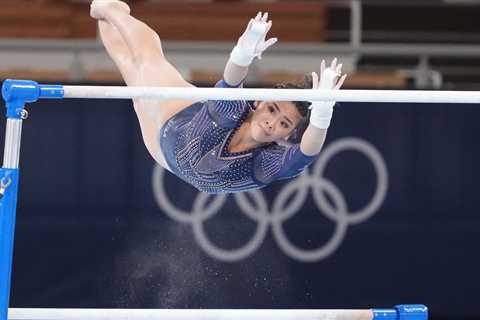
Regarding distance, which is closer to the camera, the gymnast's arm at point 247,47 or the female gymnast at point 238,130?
the gymnast's arm at point 247,47

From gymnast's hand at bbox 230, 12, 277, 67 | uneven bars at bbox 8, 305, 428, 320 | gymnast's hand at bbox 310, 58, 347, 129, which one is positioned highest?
gymnast's hand at bbox 230, 12, 277, 67

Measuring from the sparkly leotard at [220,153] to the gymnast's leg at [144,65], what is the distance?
4.8 inches

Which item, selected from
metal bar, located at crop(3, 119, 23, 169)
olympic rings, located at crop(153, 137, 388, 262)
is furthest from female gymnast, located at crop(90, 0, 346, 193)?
olympic rings, located at crop(153, 137, 388, 262)

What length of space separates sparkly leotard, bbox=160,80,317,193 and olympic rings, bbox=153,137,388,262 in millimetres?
2194

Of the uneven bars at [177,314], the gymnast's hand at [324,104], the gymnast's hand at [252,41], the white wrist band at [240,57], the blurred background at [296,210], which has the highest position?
the gymnast's hand at [252,41]

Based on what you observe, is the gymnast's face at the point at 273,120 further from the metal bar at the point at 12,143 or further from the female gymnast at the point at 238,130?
the metal bar at the point at 12,143

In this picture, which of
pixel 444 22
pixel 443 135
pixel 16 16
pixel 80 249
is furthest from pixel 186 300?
pixel 444 22

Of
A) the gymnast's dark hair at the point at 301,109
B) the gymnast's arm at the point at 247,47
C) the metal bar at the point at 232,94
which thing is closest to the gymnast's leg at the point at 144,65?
the gymnast's arm at the point at 247,47

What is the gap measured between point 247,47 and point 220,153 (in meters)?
0.50

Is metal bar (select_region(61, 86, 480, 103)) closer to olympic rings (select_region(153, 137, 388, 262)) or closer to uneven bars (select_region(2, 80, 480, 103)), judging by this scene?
uneven bars (select_region(2, 80, 480, 103))

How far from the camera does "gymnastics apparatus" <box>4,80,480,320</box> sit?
A: 11.3ft

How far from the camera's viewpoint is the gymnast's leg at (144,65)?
4.23 metres

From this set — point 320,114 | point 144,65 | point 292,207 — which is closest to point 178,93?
point 320,114

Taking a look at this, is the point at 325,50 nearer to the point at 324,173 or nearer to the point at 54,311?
the point at 324,173
